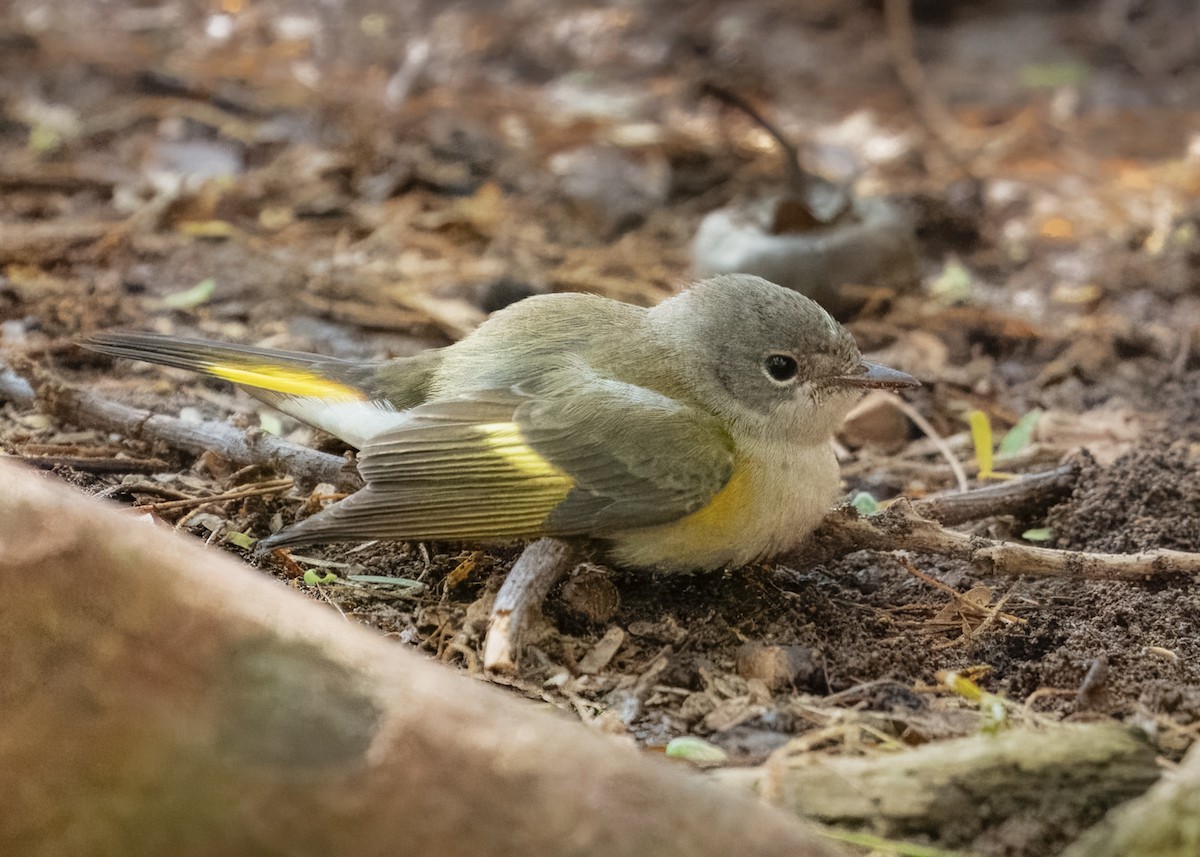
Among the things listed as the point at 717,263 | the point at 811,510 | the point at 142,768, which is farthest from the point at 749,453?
the point at 717,263

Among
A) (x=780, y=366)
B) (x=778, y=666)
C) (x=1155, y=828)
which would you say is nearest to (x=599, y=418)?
(x=780, y=366)

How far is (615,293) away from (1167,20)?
567 centimetres

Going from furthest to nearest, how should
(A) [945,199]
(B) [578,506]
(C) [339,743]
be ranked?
1. (A) [945,199]
2. (B) [578,506]
3. (C) [339,743]

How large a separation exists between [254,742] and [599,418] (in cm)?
158

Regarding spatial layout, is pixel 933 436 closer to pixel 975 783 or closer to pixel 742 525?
pixel 742 525

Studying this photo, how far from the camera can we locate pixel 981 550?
3.44 meters

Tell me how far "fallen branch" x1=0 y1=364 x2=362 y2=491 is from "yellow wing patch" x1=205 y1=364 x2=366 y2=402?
0.15 m

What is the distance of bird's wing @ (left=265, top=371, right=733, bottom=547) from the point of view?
3383 millimetres

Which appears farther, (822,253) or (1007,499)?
(822,253)

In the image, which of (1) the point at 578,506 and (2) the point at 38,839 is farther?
(1) the point at 578,506

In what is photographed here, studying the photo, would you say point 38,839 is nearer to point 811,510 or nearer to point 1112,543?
point 811,510

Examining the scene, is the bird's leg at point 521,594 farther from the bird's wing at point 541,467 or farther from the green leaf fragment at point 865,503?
the green leaf fragment at point 865,503

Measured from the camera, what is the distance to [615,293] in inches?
238

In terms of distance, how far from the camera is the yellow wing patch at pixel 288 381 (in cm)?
384
